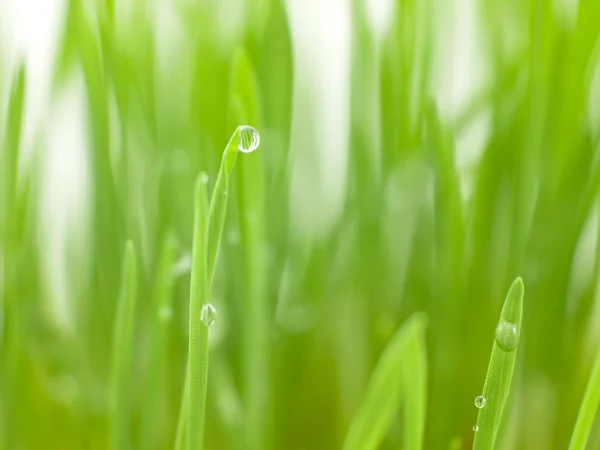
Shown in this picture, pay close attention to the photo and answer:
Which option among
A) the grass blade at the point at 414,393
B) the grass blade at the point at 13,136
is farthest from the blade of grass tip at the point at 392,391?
the grass blade at the point at 13,136

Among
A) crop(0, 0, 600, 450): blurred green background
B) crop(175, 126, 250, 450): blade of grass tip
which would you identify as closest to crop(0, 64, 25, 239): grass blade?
crop(0, 0, 600, 450): blurred green background

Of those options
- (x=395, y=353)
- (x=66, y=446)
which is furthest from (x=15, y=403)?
(x=395, y=353)

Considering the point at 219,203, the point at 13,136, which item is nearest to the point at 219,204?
the point at 219,203

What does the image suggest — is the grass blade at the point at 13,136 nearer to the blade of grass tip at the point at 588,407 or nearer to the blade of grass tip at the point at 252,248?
the blade of grass tip at the point at 252,248

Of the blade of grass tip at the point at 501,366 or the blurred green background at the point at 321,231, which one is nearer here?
the blade of grass tip at the point at 501,366

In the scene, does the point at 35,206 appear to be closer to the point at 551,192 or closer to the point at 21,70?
the point at 21,70

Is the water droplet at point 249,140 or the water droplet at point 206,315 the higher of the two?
the water droplet at point 249,140

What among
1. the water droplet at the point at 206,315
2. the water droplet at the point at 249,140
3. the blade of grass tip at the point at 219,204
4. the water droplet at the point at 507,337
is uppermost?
the water droplet at the point at 249,140
